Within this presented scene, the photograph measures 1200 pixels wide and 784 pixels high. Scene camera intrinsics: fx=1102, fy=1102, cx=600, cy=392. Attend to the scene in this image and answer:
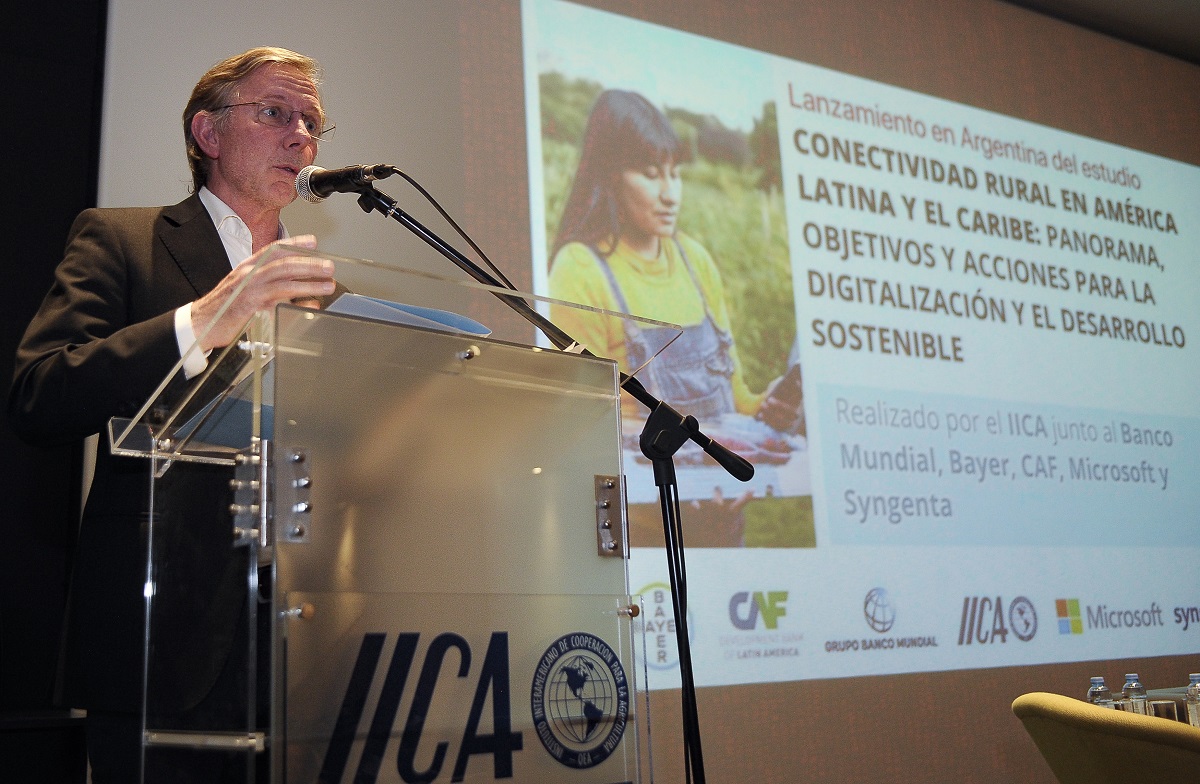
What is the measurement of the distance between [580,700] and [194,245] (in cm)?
92

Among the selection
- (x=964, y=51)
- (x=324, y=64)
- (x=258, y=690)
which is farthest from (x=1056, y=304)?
(x=258, y=690)

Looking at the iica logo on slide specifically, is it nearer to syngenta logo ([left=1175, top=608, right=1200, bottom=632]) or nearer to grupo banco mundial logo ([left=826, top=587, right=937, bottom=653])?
grupo banco mundial logo ([left=826, top=587, right=937, bottom=653])

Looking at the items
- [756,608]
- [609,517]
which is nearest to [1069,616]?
[756,608]

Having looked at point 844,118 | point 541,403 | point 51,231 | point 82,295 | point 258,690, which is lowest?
point 258,690

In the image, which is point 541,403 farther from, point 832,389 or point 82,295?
point 832,389

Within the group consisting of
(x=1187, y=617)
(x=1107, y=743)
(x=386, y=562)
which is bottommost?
(x=1107, y=743)

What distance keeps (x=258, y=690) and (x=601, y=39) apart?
249cm

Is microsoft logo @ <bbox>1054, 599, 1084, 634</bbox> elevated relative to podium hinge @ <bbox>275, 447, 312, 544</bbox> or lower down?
lower down

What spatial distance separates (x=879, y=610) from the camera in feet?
10.6

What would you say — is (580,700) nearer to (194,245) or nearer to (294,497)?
(294,497)

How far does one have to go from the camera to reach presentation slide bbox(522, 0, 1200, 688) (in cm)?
301

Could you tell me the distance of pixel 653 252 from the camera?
309 centimetres

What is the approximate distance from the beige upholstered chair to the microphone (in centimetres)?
160

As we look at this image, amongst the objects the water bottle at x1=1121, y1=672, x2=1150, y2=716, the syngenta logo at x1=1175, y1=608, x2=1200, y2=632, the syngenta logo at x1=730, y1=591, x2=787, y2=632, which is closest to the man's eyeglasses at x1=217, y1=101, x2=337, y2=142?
the syngenta logo at x1=730, y1=591, x2=787, y2=632
